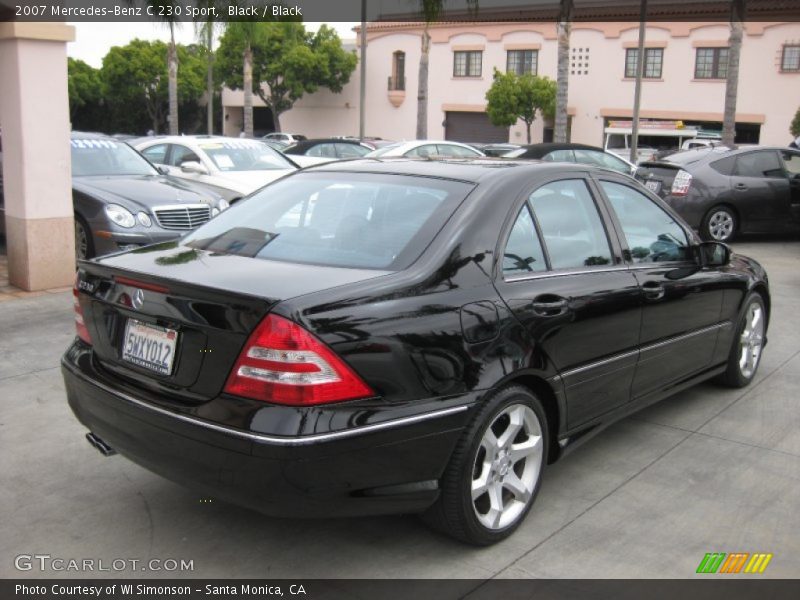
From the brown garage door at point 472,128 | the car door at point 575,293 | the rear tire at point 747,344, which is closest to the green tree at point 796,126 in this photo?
the brown garage door at point 472,128

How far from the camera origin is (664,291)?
4500mm

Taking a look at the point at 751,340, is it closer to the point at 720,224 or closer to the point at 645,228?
the point at 645,228

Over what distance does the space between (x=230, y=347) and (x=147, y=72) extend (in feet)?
186

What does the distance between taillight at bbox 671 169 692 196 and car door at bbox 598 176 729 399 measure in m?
7.91

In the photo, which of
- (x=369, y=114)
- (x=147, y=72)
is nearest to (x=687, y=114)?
(x=369, y=114)

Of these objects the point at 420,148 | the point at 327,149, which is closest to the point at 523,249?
the point at 420,148

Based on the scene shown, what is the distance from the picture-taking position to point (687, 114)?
40281mm

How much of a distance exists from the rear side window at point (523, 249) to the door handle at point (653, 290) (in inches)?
31.2

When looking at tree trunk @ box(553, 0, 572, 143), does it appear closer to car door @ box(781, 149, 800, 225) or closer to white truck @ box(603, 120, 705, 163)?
white truck @ box(603, 120, 705, 163)

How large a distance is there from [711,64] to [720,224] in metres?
30.5

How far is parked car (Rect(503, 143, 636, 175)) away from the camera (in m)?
14.8

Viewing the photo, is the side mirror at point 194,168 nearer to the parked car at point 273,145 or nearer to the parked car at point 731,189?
the parked car at point 273,145

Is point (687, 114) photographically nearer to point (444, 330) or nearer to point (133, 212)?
point (133, 212)

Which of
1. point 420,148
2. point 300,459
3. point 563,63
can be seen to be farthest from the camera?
point 563,63
